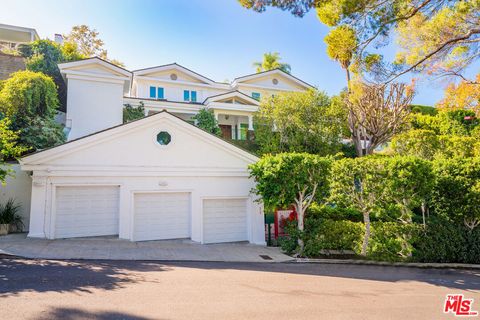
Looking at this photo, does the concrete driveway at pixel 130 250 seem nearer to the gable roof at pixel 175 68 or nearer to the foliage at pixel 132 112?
the foliage at pixel 132 112

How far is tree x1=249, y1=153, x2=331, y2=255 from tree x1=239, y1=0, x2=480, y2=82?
19.3 feet

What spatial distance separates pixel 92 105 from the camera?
61.4 feet

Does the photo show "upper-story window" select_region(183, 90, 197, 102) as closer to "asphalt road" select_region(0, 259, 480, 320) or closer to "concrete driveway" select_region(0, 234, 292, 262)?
"concrete driveway" select_region(0, 234, 292, 262)

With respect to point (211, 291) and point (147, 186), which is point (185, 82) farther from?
point (211, 291)

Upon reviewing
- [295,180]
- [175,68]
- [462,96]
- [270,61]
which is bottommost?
[295,180]

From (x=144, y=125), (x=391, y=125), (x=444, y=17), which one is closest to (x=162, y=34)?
(x=144, y=125)

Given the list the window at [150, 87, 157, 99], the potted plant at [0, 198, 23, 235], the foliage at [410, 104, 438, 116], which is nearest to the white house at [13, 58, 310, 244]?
the potted plant at [0, 198, 23, 235]

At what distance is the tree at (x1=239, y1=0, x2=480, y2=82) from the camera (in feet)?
39.6

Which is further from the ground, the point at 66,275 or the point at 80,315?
the point at 66,275

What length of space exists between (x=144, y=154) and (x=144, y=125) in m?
1.22

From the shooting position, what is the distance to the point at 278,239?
1241cm

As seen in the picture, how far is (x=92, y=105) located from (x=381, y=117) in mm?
22619

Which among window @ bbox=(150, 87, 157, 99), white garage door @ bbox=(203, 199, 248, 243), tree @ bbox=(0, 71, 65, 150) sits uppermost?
window @ bbox=(150, 87, 157, 99)

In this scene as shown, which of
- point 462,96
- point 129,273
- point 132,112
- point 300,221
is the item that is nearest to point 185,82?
point 132,112
